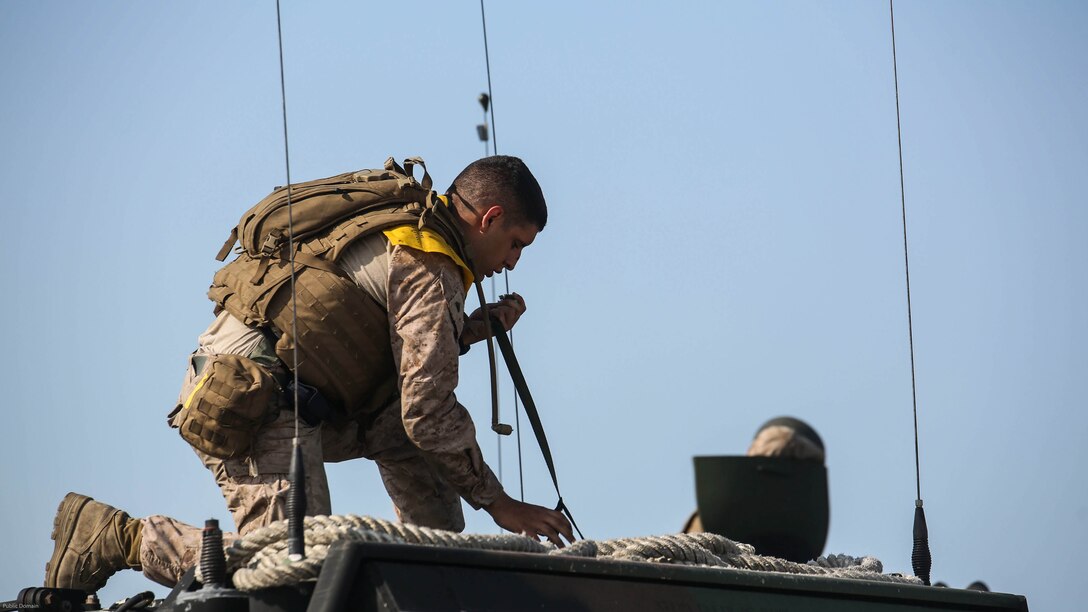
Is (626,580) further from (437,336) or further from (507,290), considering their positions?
(507,290)

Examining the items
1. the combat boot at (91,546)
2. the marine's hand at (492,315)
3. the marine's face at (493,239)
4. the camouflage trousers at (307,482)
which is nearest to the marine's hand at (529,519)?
the camouflage trousers at (307,482)

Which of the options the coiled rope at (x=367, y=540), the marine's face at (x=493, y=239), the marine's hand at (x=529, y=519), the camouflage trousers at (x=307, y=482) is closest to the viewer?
the coiled rope at (x=367, y=540)

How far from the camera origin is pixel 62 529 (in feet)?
14.1

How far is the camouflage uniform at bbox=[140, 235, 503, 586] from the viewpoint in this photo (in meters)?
4.30

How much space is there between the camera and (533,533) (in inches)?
176

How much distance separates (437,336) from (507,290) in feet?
2.83

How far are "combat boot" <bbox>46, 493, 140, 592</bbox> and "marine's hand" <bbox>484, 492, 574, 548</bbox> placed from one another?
997 millimetres

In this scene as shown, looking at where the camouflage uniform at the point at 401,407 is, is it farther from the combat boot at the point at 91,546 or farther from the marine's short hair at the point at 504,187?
the marine's short hair at the point at 504,187

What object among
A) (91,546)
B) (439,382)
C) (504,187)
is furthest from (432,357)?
(91,546)

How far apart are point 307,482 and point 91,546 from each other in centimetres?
59

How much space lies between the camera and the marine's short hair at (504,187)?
4820mm

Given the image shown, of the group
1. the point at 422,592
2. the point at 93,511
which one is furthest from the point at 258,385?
the point at 422,592

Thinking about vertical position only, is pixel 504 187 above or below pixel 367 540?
above

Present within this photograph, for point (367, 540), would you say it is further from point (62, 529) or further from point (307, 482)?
point (62, 529)
